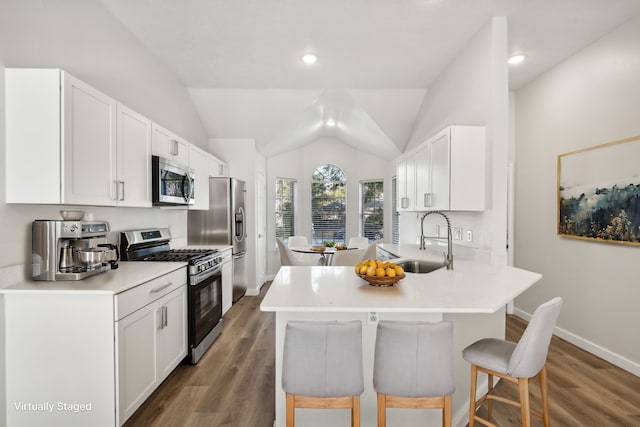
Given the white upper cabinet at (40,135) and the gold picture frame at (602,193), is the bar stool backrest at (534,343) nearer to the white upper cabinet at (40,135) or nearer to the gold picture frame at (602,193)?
the gold picture frame at (602,193)

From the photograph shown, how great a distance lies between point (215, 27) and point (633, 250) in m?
4.07

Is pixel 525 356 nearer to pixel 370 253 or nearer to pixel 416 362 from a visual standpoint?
pixel 416 362

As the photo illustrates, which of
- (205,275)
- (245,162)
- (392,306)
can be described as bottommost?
(205,275)

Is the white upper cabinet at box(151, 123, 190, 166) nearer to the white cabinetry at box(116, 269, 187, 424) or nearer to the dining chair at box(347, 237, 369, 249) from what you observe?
the white cabinetry at box(116, 269, 187, 424)

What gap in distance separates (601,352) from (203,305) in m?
3.70

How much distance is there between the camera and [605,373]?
2.75m

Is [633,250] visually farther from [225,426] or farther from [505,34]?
[225,426]

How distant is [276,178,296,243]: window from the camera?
691 cm

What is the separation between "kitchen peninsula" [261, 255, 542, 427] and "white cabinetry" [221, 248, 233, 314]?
1949 millimetres

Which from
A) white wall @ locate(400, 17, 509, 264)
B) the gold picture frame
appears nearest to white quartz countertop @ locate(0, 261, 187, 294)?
white wall @ locate(400, 17, 509, 264)

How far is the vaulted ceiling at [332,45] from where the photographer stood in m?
2.65

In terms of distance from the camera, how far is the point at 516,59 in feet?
11.2

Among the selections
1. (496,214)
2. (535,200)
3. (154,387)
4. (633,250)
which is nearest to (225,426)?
(154,387)

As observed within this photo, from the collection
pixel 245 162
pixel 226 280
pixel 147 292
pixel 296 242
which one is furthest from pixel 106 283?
pixel 296 242
